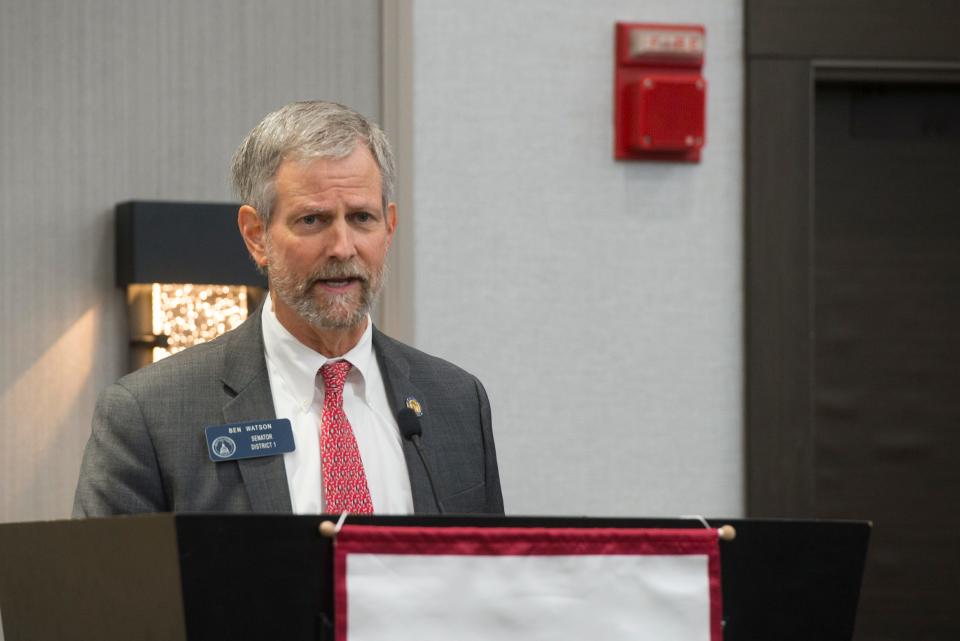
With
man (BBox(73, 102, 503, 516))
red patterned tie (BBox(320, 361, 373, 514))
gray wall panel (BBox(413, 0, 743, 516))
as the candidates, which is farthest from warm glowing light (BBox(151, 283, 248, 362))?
red patterned tie (BBox(320, 361, 373, 514))

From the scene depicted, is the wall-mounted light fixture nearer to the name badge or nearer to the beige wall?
the beige wall

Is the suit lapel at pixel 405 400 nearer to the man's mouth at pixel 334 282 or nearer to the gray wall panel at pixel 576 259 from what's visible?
the man's mouth at pixel 334 282

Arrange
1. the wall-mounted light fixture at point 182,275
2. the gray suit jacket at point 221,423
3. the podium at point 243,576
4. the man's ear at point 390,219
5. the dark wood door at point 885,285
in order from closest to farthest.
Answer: the podium at point 243,576 → the gray suit jacket at point 221,423 → the man's ear at point 390,219 → the wall-mounted light fixture at point 182,275 → the dark wood door at point 885,285

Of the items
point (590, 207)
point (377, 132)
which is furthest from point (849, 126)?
point (377, 132)

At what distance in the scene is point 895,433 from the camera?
388 cm

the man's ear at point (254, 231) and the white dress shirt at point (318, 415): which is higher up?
the man's ear at point (254, 231)

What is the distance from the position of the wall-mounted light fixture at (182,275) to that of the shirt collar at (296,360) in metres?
1.09

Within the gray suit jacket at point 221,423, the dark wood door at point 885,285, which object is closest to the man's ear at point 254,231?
the gray suit jacket at point 221,423

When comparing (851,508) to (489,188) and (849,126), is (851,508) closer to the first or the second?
(849,126)

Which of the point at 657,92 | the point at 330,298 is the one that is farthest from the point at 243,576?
the point at 657,92

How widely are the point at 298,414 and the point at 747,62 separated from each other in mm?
2119

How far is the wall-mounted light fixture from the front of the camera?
125 inches

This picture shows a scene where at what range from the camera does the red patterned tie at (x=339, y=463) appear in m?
1.98

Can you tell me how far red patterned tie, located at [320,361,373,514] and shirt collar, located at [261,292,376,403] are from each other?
3 cm
